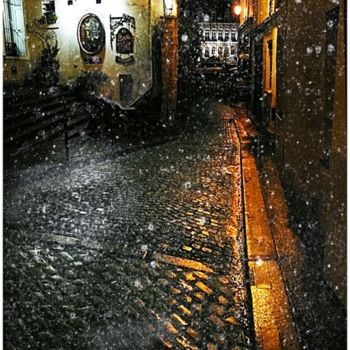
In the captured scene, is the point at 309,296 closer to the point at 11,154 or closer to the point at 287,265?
the point at 287,265

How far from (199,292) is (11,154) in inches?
315

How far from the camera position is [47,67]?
57.6 ft

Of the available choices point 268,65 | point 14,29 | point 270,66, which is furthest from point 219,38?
point 270,66

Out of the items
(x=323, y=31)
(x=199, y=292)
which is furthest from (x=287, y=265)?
(x=323, y=31)

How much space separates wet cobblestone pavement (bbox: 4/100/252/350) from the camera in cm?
403

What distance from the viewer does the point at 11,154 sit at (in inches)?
444

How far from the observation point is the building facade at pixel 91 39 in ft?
54.8

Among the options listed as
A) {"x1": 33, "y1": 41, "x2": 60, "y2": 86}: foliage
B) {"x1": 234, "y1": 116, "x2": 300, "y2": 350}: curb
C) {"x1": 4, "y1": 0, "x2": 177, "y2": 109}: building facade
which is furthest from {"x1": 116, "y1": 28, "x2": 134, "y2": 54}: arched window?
{"x1": 234, "y1": 116, "x2": 300, "y2": 350}: curb

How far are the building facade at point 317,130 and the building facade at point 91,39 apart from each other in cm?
862

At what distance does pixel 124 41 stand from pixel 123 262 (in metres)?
13.1

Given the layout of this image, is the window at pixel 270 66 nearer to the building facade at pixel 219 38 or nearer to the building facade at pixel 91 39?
the building facade at pixel 91 39

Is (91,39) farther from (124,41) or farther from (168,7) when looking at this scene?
(168,7)

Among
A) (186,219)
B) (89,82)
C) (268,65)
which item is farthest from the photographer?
(89,82)

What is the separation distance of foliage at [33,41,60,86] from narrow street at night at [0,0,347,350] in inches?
52.4
